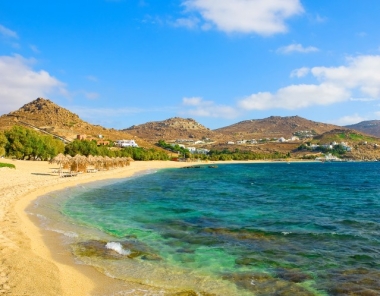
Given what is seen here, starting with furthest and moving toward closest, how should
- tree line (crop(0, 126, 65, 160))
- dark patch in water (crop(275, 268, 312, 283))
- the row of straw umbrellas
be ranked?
tree line (crop(0, 126, 65, 160)) < the row of straw umbrellas < dark patch in water (crop(275, 268, 312, 283))

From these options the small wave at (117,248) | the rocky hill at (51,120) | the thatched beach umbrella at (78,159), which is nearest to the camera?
the small wave at (117,248)

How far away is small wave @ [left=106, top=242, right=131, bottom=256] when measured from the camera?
40.1ft

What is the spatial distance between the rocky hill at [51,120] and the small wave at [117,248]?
11146cm

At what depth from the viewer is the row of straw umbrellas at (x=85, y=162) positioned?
43875mm

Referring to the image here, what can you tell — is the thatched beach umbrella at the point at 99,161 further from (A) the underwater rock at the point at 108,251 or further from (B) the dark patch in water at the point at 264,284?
(B) the dark patch in water at the point at 264,284

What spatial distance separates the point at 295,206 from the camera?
26422 millimetres

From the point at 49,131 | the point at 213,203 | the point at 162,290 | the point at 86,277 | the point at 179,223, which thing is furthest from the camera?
the point at 49,131

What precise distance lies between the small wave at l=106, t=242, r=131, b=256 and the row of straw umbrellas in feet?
109

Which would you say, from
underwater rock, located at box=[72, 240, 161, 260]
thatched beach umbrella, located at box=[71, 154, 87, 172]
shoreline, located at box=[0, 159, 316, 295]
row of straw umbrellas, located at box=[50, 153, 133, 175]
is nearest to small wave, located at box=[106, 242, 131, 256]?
underwater rock, located at box=[72, 240, 161, 260]

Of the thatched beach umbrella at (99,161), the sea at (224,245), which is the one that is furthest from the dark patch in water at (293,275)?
the thatched beach umbrella at (99,161)

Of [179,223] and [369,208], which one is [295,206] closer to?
[369,208]

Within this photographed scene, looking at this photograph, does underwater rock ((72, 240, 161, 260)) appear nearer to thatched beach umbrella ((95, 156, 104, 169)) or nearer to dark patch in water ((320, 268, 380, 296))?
dark patch in water ((320, 268, 380, 296))

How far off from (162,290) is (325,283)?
505cm

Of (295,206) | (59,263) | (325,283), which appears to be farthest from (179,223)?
(295,206)
